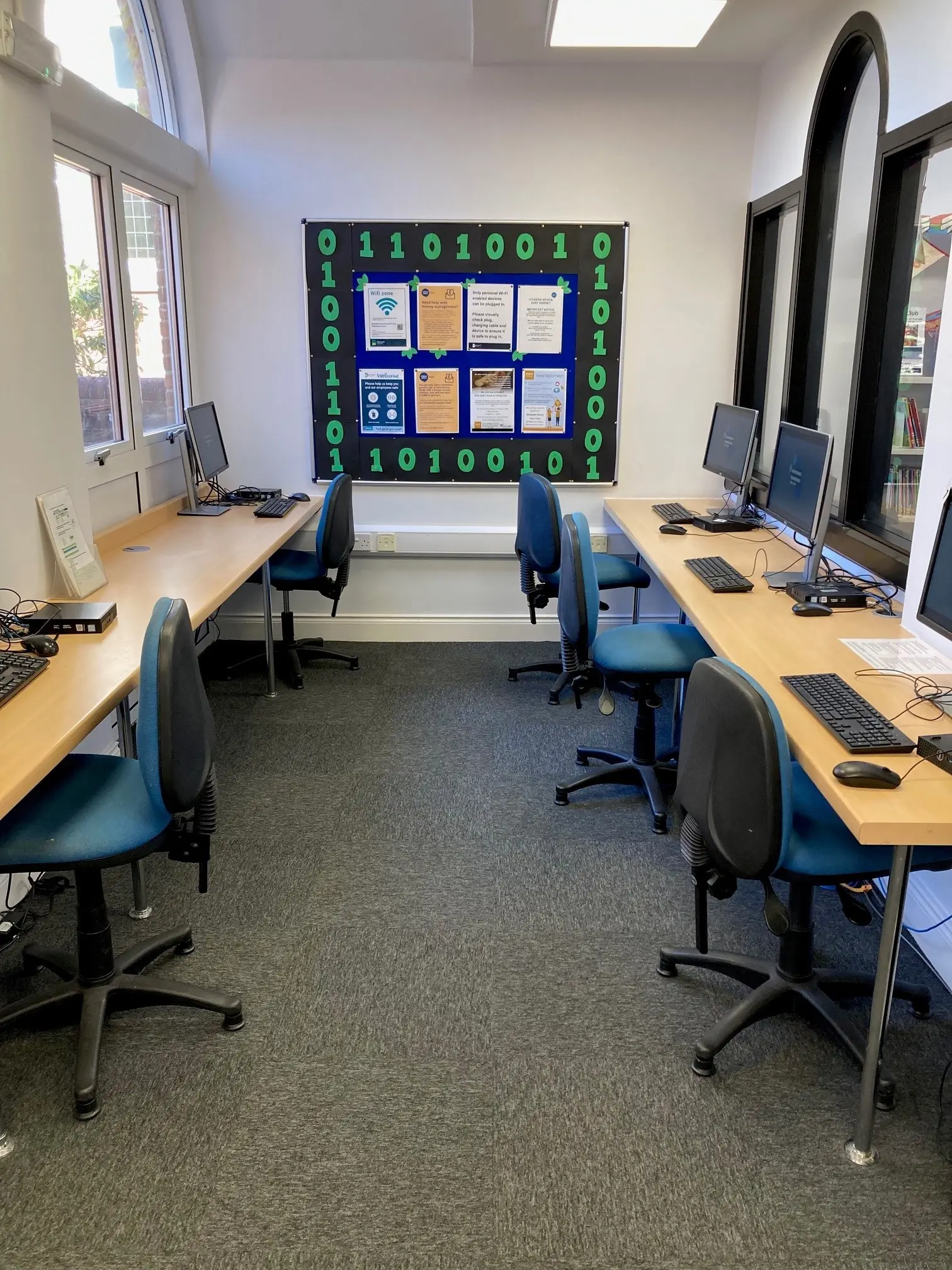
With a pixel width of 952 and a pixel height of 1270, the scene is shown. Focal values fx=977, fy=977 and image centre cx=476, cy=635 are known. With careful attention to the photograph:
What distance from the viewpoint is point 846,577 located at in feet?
10.8

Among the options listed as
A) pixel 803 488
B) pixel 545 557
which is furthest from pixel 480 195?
pixel 803 488

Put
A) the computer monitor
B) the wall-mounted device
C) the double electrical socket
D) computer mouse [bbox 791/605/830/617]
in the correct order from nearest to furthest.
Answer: the wall-mounted device < computer mouse [bbox 791/605/830/617] < the computer monitor < the double electrical socket

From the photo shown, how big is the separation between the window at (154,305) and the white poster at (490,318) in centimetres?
141

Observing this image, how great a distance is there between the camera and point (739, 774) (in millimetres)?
1897

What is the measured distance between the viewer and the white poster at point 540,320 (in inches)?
187

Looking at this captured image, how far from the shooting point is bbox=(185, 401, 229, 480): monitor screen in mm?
4320

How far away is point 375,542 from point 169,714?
10.2 ft

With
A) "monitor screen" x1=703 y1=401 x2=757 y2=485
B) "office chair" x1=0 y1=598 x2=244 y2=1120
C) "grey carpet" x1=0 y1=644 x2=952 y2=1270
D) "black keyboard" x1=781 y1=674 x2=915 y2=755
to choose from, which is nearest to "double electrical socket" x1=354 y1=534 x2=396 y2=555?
"monitor screen" x1=703 y1=401 x2=757 y2=485

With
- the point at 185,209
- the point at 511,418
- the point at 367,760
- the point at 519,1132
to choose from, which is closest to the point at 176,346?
the point at 185,209

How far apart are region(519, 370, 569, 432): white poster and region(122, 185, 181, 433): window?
169cm

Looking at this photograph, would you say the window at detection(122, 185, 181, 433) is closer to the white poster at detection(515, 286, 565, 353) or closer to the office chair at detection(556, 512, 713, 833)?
the white poster at detection(515, 286, 565, 353)

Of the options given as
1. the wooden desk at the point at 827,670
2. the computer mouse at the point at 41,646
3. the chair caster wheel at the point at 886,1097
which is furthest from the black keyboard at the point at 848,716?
the computer mouse at the point at 41,646

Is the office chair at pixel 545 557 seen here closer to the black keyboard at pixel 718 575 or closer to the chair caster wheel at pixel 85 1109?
the black keyboard at pixel 718 575

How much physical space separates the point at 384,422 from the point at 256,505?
783 mm
